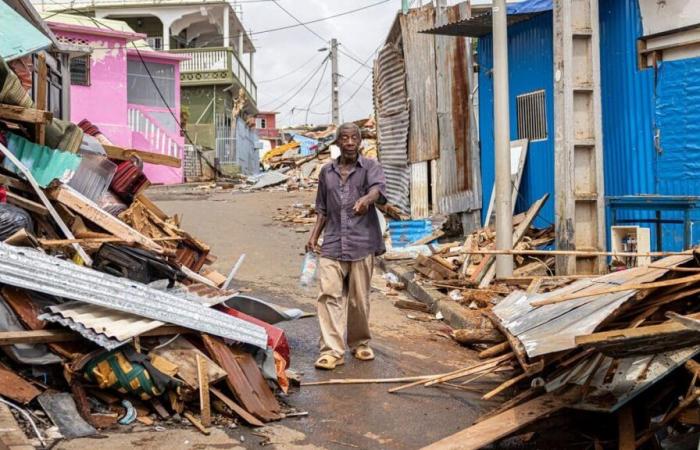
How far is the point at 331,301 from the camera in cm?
586

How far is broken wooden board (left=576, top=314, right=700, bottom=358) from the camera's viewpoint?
Answer: 3225 millimetres

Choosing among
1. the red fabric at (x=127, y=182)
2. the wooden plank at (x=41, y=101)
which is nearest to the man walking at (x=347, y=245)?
the wooden plank at (x=41, y=101)

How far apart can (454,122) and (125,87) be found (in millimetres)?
17136

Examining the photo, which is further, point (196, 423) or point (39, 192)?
point (39, 192)

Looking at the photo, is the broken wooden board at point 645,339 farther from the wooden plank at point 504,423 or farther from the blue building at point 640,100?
the blue building at point 640,100

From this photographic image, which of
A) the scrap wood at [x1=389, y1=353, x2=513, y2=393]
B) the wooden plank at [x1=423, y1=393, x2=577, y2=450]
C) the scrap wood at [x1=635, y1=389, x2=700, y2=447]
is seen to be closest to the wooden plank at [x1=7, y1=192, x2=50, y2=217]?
the scrap wood at [x1=389, y1=353, x2=513, y2=393]

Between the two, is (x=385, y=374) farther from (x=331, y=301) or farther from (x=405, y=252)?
(x=405, y=252)

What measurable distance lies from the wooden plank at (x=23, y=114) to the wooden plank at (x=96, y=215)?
0.66 m

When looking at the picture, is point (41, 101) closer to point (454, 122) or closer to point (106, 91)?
point (454, 122)

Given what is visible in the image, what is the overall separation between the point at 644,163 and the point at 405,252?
166 inches

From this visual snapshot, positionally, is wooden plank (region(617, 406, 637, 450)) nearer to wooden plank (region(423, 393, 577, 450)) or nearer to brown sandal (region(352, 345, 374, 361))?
wooden plank (region(423, 393, 577, 450))

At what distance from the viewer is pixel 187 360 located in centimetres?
453

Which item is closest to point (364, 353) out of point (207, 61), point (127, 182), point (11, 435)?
point (11, 435)

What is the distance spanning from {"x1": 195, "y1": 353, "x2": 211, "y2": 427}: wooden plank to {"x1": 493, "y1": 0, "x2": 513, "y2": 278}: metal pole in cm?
468
